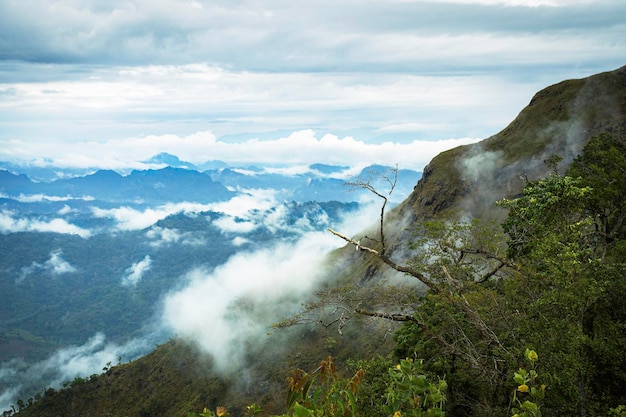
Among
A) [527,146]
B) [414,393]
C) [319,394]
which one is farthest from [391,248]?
[319,394]

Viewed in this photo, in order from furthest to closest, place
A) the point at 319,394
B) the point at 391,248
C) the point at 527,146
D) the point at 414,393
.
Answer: the point at 391,248 < the point at 527,146 < the point at 414,393 < the point at 319,394

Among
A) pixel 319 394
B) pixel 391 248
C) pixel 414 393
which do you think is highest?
pixel 319 394

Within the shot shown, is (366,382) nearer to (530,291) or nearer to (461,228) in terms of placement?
(530,291)

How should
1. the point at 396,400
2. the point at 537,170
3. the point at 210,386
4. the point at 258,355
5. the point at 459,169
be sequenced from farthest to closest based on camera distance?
the point at 258,355
the point at 210,386
the point at 459,169
the point at 537,170
the point at 396,400

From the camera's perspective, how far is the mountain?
12369 centimetres

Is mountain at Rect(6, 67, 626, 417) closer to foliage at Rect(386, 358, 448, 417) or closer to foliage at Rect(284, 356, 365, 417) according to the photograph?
foliage at Rect(386, 358, 448, 417)

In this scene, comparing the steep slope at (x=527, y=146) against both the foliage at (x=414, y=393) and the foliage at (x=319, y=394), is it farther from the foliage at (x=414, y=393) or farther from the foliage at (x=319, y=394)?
the foliage at (x=319, y=394)

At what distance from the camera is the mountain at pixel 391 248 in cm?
12369

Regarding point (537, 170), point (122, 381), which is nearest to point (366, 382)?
point (537, 170)

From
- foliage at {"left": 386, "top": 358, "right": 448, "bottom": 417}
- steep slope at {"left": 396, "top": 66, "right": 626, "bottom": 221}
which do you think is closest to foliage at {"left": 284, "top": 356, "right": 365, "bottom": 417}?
foliage at {"left": 386, "top": 358, "right": 448, "bottom": 417}

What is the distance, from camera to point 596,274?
1633 cm

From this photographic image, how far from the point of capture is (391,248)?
146 metres

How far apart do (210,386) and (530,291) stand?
560 feet

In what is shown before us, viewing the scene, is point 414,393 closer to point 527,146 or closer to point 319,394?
point 319,394
